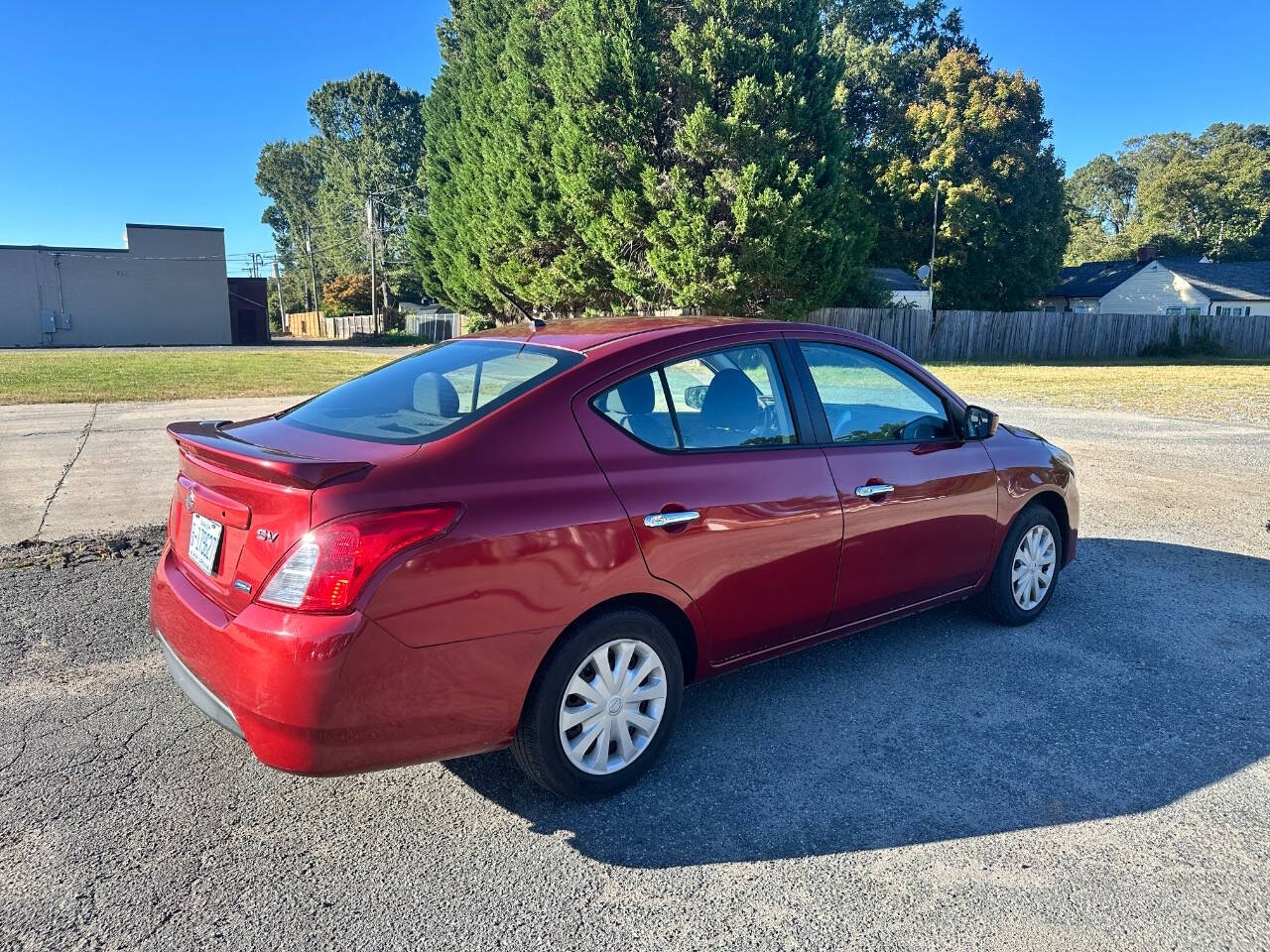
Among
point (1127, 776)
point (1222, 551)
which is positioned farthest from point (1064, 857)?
point (1222, 551)

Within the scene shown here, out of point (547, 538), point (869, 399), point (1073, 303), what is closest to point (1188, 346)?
point (1073, 303)

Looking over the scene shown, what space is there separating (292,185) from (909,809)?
91.2 metres

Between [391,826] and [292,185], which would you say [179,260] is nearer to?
[292,185]

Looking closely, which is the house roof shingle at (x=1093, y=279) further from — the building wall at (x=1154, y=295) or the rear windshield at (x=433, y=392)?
the rear windshield at (x=433, y=392)

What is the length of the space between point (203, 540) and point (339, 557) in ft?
2.63

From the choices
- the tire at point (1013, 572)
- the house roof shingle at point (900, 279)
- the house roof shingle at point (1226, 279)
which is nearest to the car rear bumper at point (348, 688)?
the tire at point (1013, 572)

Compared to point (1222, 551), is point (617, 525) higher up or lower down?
higher up

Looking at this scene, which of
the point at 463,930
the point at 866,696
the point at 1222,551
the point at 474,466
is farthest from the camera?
the point at 1222,551

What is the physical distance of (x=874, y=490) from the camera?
3768mm

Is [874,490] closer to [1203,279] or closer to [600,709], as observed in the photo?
[600,709]

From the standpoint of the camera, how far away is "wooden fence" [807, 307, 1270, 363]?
3130cm

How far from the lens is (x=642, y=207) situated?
2530 centimetres

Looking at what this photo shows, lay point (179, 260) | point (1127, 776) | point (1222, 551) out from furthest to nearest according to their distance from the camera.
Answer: point (179, 260), point (1222, 551), point (1127, 776)

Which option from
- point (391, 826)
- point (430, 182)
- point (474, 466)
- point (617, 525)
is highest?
point (430, 182)
